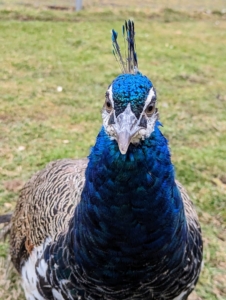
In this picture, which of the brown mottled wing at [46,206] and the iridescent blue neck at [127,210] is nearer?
the iridescent blue neck at [127,210]

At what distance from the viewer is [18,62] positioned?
716 centimetres

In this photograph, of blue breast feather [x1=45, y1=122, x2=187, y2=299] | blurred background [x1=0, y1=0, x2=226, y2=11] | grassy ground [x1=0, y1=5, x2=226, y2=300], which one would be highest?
blue breast feather [x1=45, y1=122, x2=187, y2=299]

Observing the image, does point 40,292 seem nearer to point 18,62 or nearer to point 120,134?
point 120,134

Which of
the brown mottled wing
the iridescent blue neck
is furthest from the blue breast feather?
the brown mottled wing

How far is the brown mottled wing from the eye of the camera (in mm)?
2529

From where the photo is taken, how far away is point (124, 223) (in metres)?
1.95

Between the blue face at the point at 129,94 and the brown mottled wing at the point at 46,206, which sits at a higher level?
the blue face at the point at 129,94

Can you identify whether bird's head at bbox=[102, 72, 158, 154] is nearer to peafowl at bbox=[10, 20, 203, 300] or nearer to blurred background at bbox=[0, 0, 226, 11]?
peafowl at bbox=[10, 20, 203, 300]

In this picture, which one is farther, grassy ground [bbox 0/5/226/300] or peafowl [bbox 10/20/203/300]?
grassy ground [bbox 0/5/226/300]

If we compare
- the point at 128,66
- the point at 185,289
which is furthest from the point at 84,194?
the point at 185,289

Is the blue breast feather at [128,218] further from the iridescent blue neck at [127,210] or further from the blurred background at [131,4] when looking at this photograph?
the blurred background at [131,4]

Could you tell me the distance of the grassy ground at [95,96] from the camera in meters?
4.19

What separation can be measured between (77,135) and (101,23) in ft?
17.1

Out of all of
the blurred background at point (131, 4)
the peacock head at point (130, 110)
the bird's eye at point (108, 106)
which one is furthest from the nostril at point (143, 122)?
the blurred background at point (131, 4)
